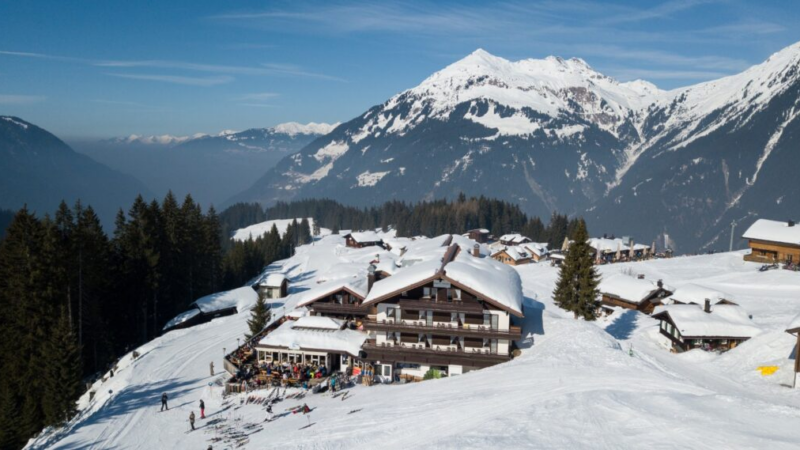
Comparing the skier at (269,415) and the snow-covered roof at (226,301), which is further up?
the snow-covered roof at (226,301)

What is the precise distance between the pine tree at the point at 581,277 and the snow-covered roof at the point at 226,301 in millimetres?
41030

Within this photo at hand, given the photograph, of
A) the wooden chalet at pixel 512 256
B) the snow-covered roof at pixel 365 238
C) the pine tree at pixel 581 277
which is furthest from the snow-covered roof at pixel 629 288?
the snow-covered roof at pixel 365 238

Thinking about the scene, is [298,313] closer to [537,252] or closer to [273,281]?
[273,281]

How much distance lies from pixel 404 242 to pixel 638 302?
72.7 m

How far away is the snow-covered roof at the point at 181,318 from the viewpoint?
200 feet

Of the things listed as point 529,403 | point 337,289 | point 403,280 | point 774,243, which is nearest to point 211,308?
point 337,289

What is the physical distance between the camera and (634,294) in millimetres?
63312

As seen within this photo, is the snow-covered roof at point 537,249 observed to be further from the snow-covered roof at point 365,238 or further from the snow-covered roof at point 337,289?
the snow-covered roof at point 337,289

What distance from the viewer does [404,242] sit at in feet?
425

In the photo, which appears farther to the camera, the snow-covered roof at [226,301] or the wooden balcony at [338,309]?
the snow-covered roof at [226,301]

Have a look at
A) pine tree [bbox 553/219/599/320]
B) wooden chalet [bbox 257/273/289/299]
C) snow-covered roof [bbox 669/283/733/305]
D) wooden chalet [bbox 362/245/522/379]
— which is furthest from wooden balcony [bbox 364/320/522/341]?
wooden chalet [bbox 257/273/289/299]

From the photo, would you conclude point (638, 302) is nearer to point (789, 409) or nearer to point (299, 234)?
point (789, 409)

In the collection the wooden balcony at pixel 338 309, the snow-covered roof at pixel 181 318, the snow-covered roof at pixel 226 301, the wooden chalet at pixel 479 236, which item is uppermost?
the wooden chalet at pixel 479 236

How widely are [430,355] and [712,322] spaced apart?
28141mm
